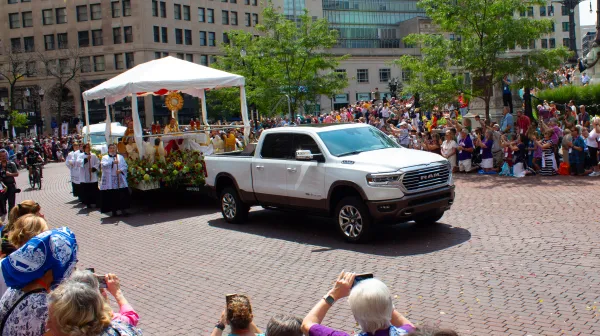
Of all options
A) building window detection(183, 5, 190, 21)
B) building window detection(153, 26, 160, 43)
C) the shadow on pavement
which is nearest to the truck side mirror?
the shadow on pavement

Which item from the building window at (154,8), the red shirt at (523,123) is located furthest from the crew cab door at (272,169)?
the building window at (154,8)

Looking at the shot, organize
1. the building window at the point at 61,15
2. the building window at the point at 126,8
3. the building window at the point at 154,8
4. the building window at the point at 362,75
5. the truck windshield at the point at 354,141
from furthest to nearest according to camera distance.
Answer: the building window at the point at 362,75 < the building window at the point at 61,15 < the building window at the point at 154,8 < the building window at the point at 126,8 < the truck windshield at the point at 354,141

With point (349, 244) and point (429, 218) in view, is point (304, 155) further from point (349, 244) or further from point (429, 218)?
point (429, 218)

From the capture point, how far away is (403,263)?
9211 mm

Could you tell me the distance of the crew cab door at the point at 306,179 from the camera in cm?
1118

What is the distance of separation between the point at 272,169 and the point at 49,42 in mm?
69318

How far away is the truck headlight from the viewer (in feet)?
33.5

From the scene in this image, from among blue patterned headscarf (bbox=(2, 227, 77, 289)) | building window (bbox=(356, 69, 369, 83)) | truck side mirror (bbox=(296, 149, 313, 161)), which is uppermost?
building window (bbox=(356, 69, 369, 83))

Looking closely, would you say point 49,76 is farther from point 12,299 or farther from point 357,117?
point 12,299

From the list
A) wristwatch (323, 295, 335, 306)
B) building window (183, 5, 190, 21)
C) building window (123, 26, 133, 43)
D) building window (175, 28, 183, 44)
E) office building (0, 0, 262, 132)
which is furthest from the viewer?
building window (183, 5, 190, 21)

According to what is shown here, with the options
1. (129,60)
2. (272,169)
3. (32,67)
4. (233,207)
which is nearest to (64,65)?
(32,67)

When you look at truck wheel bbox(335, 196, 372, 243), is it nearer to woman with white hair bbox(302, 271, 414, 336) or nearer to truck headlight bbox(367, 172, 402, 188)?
truck headlight bbox(367, 172, 402, 188)

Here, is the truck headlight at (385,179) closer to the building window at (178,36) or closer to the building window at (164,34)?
the building window at (164,34)

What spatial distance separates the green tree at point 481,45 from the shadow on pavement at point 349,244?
8.98 m
